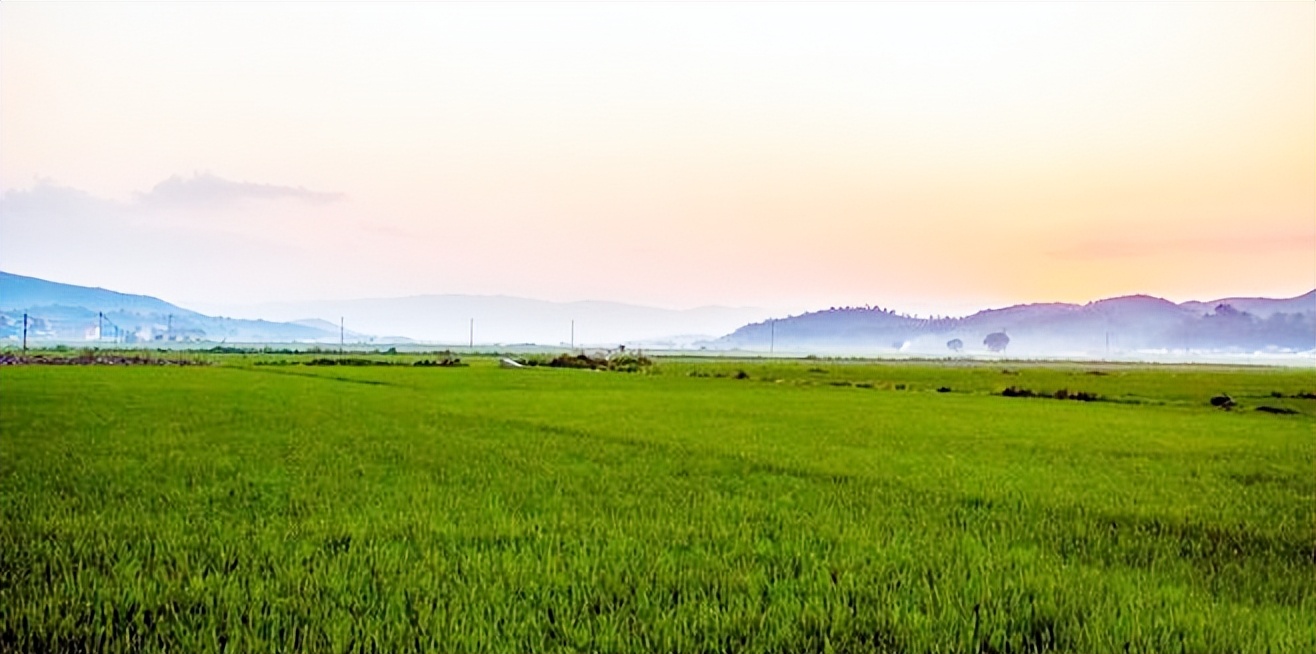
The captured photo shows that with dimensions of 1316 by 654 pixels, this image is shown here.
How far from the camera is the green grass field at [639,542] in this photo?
4.02 m

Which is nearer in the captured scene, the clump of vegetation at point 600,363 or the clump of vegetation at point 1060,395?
the clump of vegetation at point 1060,395

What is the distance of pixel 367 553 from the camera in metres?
5.42

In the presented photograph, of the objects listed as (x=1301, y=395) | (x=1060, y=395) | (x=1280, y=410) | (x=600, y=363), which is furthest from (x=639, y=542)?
(x=600, y=363)

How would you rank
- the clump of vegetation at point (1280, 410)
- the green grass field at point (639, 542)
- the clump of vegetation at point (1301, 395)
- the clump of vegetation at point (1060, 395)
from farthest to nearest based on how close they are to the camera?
the clump of vegetation at point (1060, 395), the clump of vegetation at point (1301, 395), the clump of vegetation at point (1280, 410), the green grass field at point (639, 542)

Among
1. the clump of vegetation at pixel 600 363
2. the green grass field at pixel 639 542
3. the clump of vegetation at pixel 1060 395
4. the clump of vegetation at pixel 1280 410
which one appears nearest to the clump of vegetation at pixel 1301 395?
→ the clump of vegetation at pixel 1060 395

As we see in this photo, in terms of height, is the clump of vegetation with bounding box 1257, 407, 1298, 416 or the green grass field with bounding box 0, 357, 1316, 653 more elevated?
the green grass field with bounding box 0, 357, 1316, 653

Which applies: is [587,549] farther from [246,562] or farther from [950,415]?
[950,415]

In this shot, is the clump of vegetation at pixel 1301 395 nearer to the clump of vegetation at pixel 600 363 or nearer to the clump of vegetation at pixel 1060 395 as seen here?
the clump of vegetation at pixel 1060 395

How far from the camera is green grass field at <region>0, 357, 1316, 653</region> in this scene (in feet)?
13.2

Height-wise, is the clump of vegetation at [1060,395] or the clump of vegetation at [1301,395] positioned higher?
the clump of vegetation at [1301,395]

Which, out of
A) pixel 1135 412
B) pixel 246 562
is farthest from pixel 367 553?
pixel 1135 412

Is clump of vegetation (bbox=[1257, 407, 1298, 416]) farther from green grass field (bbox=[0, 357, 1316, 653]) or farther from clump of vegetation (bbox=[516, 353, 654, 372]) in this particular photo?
clump of vegetation (bbox=[516, 353, 654, 372])

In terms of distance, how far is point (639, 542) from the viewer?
19.2 feet

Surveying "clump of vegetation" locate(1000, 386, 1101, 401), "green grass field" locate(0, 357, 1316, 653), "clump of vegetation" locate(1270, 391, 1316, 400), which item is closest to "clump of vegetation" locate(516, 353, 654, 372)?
"clump of vegetation" locate(1000, 386, 1101, 401)
